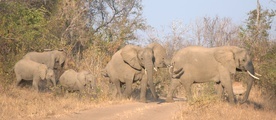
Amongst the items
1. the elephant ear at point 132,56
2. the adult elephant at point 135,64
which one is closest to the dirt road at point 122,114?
the adult elephant at point 135,64

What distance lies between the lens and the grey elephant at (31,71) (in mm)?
19436

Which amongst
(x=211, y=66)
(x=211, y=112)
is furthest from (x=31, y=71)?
(x=211, y=112)

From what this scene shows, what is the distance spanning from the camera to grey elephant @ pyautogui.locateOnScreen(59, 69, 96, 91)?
1911cm

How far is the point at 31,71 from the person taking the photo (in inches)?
776

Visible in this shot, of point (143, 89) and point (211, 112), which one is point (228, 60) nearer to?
point (143, 89)

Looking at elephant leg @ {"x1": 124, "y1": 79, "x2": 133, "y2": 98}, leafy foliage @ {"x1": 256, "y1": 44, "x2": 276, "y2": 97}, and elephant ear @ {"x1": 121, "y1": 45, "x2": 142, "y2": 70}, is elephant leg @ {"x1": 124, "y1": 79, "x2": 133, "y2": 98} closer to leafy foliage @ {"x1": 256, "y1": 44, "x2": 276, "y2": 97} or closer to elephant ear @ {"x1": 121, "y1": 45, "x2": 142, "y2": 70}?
elephant ear @ {"x1": 121, "y1": 45, "x2": 142, "y2": 70}

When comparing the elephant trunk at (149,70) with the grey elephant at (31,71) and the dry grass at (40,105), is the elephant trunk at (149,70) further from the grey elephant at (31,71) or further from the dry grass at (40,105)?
the grey elephant at (31,71)

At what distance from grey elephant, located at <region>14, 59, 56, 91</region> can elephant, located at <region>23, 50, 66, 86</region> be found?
2.96 ft

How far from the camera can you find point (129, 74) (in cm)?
1825

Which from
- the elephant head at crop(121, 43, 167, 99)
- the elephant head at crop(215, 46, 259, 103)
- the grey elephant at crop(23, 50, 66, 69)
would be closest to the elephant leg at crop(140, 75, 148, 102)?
the elephant head at crop(121, 43, 167, 99)

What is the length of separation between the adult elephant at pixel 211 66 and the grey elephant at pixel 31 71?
513 cm

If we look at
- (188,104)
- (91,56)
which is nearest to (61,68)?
(91,56)

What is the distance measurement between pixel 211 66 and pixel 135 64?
8.97ft

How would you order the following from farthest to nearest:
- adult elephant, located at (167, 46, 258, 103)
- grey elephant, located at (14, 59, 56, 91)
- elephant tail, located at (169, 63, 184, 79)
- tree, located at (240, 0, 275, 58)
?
tree, located at (240, 0, 275, 58)
grey elephant, located at (14, 59, 56, 91)
elephant tail, located at (169, 63, 184, 79)
adult elephant, located at (167, 46, 258, 103)
